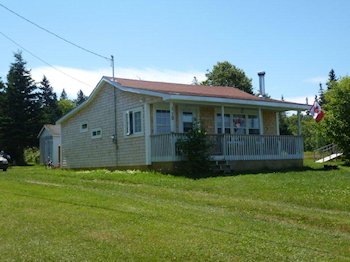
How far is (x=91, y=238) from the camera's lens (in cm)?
827

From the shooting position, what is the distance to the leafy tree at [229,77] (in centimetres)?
5554

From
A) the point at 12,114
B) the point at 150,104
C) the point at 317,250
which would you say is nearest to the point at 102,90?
the point at 150,104

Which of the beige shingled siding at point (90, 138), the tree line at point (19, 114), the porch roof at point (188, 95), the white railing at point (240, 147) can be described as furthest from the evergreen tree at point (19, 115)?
the white railing at point (240, 147)

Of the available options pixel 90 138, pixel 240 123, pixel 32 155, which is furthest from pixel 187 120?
pixel 32 155

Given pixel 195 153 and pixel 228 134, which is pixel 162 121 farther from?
pixel 195 153

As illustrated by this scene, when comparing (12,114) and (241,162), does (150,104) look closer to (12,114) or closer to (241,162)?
(241,162)

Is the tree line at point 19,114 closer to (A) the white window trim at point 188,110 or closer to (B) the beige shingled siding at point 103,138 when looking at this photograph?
(B) the beige shingled siding at point 103,138

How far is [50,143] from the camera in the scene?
43.6 meters

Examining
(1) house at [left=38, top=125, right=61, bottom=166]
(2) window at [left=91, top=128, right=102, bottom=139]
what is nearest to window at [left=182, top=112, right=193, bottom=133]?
(2) window at [left=91, top=128, right=102, bottom=139]

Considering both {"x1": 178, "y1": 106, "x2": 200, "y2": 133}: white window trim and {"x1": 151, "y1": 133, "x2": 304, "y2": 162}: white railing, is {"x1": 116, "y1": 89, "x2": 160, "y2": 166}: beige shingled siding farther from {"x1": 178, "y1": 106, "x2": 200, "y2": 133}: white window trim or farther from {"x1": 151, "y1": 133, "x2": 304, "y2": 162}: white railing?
{"x1": 178, "y1": 106, "x2": 200, "y2": 133}: white window trim

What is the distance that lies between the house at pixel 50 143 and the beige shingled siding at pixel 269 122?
764 inches

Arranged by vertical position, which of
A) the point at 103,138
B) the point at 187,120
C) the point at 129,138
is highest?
the point at 187,120

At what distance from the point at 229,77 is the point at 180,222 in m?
47.0

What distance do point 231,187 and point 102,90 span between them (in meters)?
12.6
